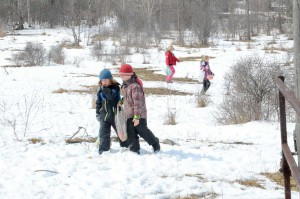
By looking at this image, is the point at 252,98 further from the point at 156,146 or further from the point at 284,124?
the point at 284,124

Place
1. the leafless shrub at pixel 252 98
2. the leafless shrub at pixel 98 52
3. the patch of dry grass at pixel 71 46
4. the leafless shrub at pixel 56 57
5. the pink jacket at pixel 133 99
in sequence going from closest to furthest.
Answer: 1. the pink jacket at pixel 133 99
2. the leafless shrub at pixel 252 98
3. the leafless shrub at pixel 56 57
4. the leafless shrub at pixel 98 52
5. the patch of dry grass at pixel 71 46

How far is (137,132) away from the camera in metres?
6.12

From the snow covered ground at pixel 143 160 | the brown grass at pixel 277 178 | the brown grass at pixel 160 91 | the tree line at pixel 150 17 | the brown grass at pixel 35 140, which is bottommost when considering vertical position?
the brown grass at pixel 277 178

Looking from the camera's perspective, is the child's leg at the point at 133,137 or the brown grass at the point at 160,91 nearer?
the child's leg at the point at 133,137

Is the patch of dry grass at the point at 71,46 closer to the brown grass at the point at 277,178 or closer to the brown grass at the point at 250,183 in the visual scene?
the brown grass at the point at 277,178

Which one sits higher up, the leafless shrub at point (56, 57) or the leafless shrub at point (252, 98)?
the leafless shrub at point (56, 57)

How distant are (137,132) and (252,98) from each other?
471 centimetres

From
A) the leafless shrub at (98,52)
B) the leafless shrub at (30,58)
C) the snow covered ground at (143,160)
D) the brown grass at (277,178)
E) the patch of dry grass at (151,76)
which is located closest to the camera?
the snow covered ground at (143,160)

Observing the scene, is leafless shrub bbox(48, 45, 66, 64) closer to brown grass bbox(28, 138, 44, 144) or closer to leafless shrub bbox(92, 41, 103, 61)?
leafless shrub bbox(92, 41, 103, 61)

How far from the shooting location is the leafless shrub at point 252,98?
9641 mm

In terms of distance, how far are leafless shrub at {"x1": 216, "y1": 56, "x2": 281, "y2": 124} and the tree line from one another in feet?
85.7

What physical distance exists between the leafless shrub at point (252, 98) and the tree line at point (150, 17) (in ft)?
85.7

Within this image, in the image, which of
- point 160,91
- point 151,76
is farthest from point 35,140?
point 151,76

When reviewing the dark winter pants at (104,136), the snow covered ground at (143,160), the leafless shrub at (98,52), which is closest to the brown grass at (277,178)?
the snow covered ground at (143,160)
